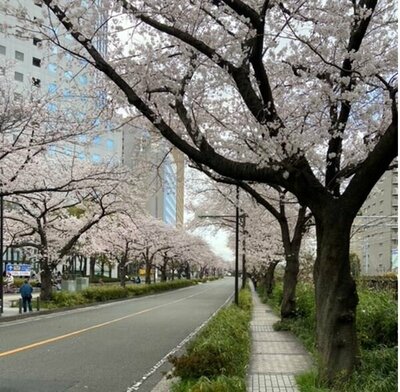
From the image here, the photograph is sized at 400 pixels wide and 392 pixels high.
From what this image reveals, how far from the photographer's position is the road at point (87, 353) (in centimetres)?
852

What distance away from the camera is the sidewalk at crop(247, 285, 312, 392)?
7.50m

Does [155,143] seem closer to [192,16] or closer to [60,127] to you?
[192,16]

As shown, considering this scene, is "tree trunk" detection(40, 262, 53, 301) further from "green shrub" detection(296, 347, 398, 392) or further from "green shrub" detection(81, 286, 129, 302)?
"green shrub" detection(296, 347, 398, 392)

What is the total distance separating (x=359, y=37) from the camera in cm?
748

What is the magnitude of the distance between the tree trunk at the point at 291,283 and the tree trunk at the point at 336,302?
8942 mm

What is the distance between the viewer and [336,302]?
6609 mm

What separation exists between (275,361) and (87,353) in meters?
4.39

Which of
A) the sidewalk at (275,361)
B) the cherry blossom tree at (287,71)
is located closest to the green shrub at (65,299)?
the sidewalk at (275,361)

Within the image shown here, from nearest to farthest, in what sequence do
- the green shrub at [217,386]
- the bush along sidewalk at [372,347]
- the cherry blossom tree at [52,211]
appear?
the green shrub at [217,386] < the bush along sidewalk at [372,347] < the cherry blossom tree at [52,211]

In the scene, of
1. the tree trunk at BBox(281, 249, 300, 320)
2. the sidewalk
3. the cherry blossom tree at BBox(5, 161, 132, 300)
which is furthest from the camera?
the cherry blossom tree at BBox(5, 161, 132, 300)

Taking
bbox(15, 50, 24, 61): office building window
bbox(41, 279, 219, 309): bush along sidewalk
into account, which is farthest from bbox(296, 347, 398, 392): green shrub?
bbox(15, 50, 24, 61): office building window

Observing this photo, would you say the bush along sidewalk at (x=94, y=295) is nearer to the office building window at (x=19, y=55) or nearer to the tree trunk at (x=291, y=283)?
the tree trunk at (x=291, y=283)

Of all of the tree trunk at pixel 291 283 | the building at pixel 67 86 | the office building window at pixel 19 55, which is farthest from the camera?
the office building window at pixel 19 55

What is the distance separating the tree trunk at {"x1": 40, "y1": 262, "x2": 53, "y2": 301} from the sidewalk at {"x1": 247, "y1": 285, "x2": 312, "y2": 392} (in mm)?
14789
